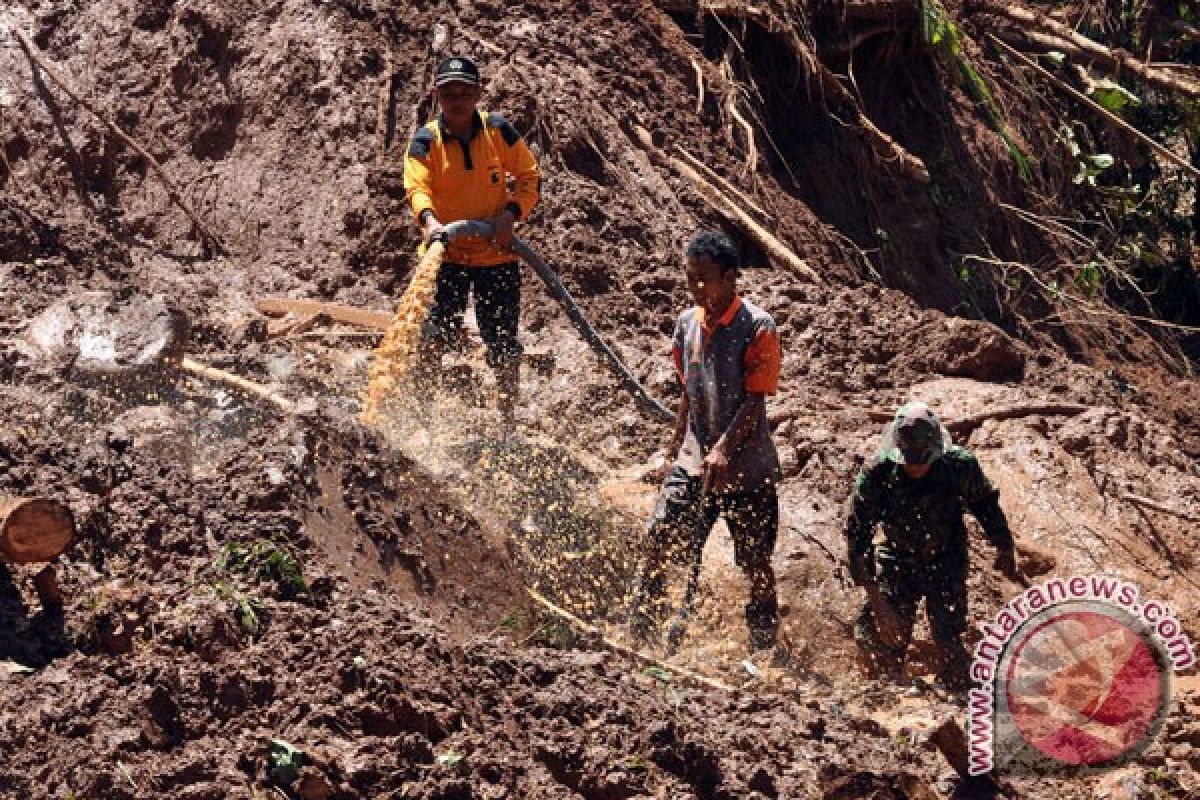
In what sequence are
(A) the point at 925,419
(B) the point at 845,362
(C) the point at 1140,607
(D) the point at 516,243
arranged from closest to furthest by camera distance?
(A) the point at 925,419 → (C) the point at 1140,607 → (D) the point at 516,243 → (B) the point at 845,362

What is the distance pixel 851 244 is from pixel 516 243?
3886 mm

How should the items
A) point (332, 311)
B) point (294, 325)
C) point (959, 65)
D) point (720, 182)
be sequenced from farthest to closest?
point (959, 65)
point (720, 182)
point (332, 311)
point (294, 325)

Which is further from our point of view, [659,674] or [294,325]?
[294,325]

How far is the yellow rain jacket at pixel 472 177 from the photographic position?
7.52 meters

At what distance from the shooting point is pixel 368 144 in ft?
32.6

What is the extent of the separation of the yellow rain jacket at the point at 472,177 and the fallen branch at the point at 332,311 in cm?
141

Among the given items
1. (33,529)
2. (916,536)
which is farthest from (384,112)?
(33,529)

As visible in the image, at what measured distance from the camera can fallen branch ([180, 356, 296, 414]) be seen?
24.9 ft

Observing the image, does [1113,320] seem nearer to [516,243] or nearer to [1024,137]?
[1024,137]

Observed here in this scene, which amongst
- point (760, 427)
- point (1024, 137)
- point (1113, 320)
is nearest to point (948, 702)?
point (760, 427)

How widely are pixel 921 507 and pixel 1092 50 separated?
716 cm

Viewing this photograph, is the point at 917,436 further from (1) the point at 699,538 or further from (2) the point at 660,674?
(2) the point at 660,674

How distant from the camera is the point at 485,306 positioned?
781cm

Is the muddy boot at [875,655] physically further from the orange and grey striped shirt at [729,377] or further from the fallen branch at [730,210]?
the fallen branch at [730,210]
